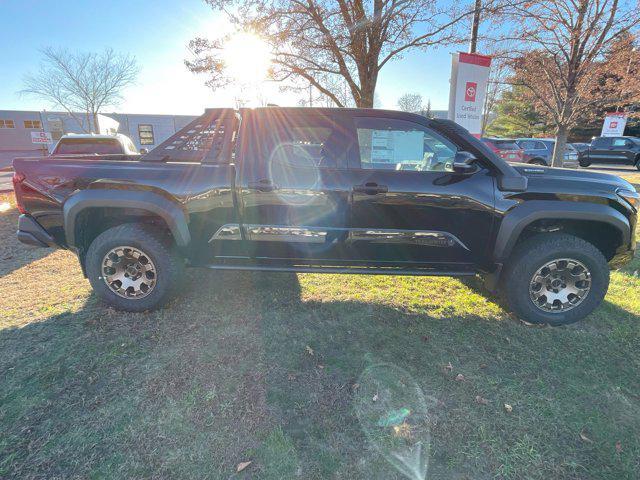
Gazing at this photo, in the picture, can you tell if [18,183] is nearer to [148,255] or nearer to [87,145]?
[148,255]

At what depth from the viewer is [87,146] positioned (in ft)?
25.7

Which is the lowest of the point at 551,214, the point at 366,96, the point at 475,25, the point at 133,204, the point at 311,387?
the point at 311,387

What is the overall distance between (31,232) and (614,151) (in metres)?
25.1

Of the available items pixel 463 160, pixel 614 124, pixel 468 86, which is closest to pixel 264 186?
pixel 463 160

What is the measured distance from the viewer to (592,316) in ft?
11.3

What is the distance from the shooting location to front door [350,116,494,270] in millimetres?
3074

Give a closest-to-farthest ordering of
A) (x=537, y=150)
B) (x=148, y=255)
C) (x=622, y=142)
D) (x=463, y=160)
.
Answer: (x=463, y=160)
(x=148, y=255)
(x=537, y=150)
(x=622, y=142)

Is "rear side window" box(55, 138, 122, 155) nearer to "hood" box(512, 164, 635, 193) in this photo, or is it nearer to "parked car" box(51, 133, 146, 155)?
"parked car" box(51, 133, 146, 155)

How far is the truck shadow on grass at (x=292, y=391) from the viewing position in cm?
191

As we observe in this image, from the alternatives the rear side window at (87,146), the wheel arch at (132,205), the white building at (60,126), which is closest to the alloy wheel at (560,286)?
the wheel arch at (132,205)

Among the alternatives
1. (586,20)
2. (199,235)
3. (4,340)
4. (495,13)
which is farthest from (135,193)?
(586,20)

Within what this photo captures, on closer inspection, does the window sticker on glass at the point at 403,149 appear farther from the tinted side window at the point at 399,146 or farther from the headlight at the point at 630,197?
the headlight at the point at 630,197

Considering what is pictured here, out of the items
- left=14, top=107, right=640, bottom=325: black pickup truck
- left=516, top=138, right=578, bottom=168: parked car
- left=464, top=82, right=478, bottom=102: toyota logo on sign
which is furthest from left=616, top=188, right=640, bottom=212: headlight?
left=516, top=138, right=578, bottom=168: parked car

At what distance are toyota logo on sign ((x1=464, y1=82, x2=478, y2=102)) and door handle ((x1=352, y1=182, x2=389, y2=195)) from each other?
5.08m
